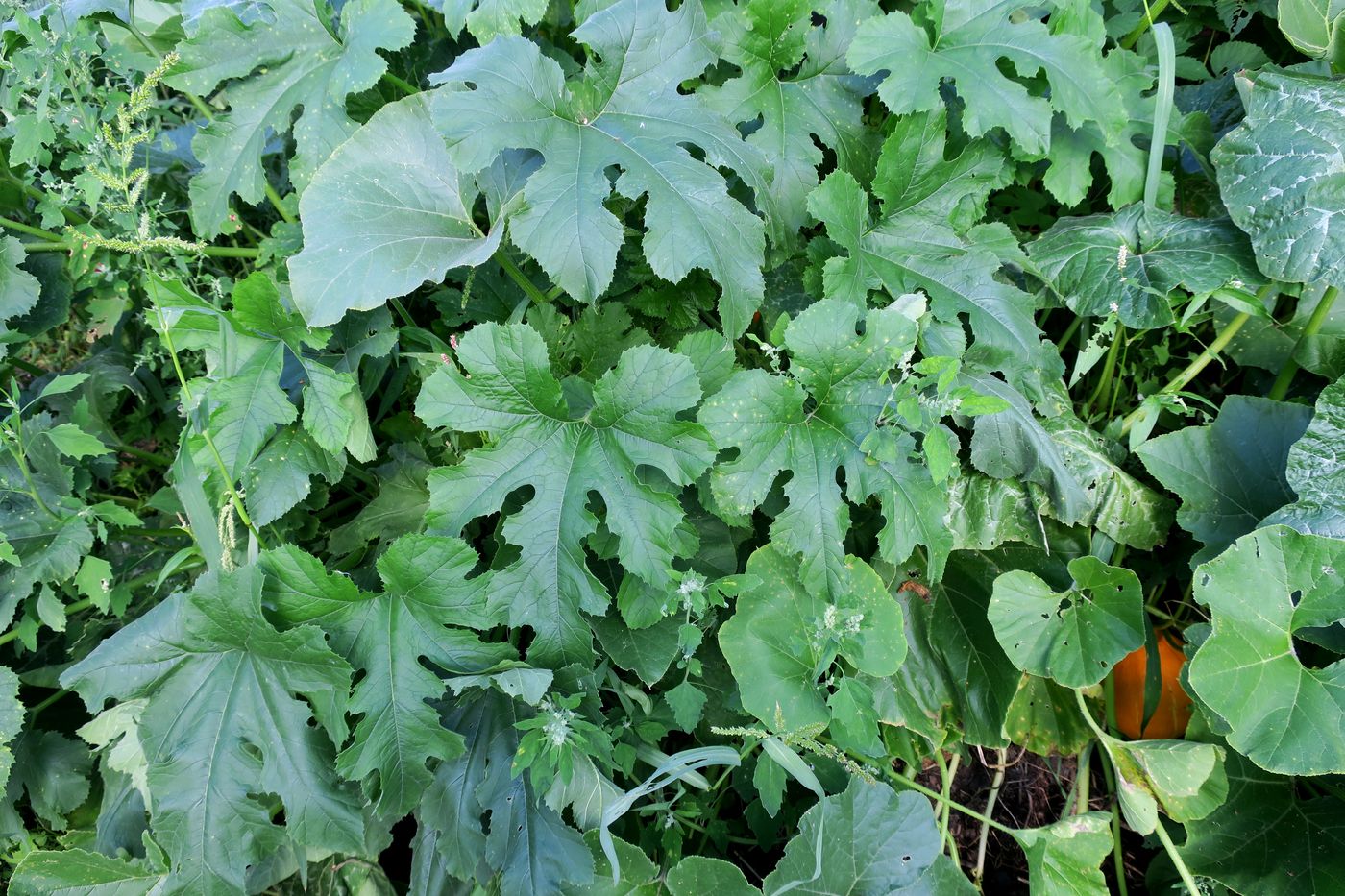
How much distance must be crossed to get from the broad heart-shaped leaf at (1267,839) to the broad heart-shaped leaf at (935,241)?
109cm

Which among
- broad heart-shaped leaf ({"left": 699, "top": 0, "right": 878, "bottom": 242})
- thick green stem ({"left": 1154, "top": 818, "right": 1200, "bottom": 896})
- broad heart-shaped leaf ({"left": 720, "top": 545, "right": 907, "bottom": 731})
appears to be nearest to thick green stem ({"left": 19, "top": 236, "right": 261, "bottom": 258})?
broad heart-shaped leaf ({"left": 699, "top": 0, "right": 878, "bottom": 242})

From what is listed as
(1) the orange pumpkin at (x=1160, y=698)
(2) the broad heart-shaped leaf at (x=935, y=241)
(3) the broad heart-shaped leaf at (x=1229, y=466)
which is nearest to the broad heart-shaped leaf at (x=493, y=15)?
(2) the broad heart-shaped leaf at (x=935, y=241)

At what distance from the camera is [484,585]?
5.36ft

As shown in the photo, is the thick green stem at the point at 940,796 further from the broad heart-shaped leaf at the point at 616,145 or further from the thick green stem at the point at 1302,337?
the thick green stem at the point at 1302,337

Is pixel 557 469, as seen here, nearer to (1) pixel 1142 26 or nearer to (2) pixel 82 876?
(2) pixel 82 876

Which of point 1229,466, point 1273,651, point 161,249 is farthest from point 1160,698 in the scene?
point 161,249

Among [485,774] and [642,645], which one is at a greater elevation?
[642,645]

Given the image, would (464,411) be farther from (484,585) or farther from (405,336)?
(405,336)

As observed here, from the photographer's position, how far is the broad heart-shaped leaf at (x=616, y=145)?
1638mm

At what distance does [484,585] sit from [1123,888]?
65.0 inches

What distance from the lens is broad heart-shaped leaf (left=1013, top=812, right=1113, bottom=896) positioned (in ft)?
5.91

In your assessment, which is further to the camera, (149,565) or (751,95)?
(149,565)

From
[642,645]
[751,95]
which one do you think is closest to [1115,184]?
[751,95]

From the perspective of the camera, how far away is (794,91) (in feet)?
6.48
